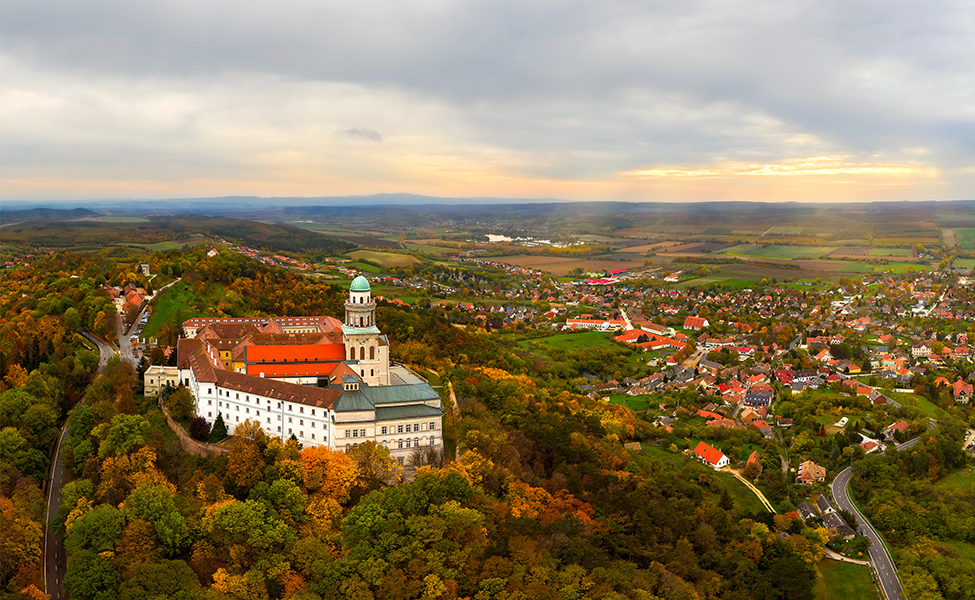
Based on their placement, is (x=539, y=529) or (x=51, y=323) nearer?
(x=539, y=529)

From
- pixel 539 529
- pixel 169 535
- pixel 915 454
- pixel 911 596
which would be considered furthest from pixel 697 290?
pixel 169 535

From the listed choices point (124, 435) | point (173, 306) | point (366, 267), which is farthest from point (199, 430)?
point (366, 267)

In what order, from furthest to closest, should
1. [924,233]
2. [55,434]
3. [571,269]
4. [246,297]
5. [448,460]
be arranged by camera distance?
[924,233], [571,269], [246,297], [55,434], [448,460]

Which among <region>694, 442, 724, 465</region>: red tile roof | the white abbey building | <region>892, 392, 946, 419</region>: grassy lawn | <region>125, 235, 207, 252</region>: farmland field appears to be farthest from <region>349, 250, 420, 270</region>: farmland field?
the white abbey building

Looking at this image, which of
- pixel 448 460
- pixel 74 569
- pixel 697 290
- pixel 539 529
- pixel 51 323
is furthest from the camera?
pixel 697 290

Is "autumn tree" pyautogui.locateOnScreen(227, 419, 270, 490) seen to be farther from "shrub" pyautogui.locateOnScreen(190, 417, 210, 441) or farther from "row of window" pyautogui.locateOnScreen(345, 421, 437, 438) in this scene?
"row of window" pyautogui.locateOnScreen(345, 421, 437, 438)

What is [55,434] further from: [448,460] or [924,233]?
[924,233]

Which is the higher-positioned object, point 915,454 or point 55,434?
point 55,434
